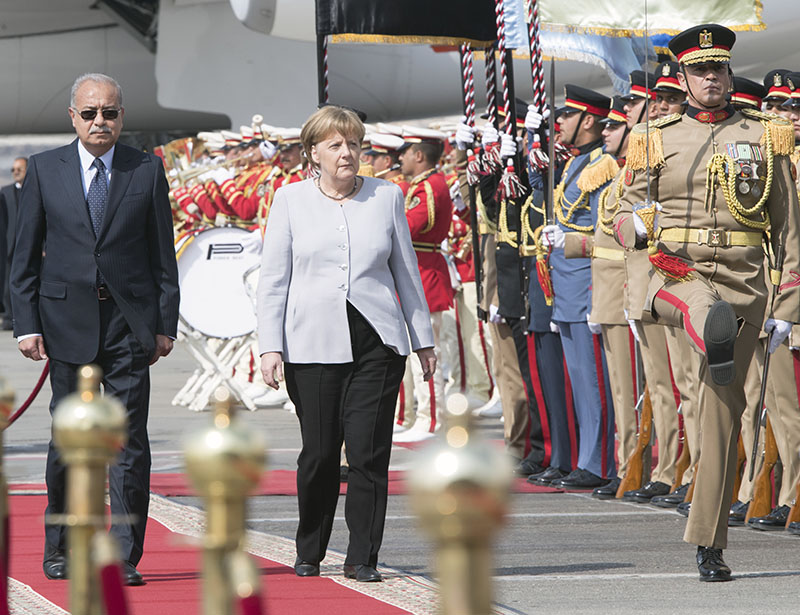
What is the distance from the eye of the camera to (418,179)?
31.0 ft

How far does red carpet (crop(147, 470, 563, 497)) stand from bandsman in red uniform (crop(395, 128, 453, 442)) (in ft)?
4.64

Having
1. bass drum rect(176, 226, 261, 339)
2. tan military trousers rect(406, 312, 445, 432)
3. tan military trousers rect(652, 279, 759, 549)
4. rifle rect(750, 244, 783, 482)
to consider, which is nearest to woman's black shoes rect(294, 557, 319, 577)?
tan military trousers rect(652, 279, 759, 549)

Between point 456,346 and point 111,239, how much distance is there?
817 cm

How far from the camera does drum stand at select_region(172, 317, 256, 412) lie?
1178 cm

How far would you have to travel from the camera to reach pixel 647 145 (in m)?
5.38

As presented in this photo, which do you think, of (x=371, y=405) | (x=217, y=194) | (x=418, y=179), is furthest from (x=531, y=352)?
(x=217, y=194)

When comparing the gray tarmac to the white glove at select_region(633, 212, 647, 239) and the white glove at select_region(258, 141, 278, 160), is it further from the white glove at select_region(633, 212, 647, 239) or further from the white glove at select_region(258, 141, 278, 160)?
the white glove at select_region(258, 141, 278, 160)

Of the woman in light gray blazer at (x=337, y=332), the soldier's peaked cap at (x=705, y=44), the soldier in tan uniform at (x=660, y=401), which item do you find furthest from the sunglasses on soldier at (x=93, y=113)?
the soldier in tan uniform at (x=660, y=401)

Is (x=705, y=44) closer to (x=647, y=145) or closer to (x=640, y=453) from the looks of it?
(x=647, y=145)

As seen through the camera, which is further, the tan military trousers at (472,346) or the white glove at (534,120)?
the tan military trousers at (472,346)

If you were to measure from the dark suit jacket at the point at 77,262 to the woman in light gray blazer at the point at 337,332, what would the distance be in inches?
14.7

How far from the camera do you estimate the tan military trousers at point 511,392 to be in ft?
27.9

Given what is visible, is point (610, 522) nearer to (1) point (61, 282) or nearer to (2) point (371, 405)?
(2) point (371, 405)

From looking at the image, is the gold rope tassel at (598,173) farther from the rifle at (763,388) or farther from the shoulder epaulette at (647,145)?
the shoulder epaulette at (647,145)
